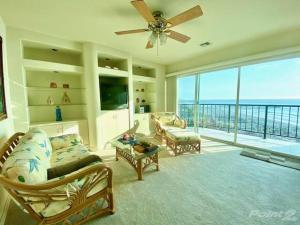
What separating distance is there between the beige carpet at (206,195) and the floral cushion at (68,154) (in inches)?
23.0

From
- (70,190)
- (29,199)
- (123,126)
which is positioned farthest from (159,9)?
(123,126)

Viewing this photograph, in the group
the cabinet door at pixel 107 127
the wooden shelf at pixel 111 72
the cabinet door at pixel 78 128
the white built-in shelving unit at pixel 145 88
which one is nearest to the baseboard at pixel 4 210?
the cabinet door at pixel 78 128

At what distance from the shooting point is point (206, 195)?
1773 millimetres

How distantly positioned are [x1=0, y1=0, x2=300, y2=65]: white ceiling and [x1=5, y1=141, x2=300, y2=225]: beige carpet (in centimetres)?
238

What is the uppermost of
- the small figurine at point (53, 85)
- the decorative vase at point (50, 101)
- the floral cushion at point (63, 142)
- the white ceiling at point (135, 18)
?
the white ceiling at point (135, 18)

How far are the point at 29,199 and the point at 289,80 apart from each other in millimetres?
4610

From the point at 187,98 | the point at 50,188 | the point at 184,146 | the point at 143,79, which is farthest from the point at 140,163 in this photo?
the point at 187,98

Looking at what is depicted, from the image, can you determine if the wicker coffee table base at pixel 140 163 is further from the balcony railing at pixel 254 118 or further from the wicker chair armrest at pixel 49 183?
the balcony railing at pixel 254 118

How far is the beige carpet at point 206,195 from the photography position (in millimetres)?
1437

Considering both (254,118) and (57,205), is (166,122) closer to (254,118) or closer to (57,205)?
(254,118)

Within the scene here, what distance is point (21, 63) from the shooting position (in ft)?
8.47

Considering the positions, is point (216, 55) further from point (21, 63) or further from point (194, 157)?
point (21, 63)

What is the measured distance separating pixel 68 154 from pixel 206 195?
1.89m

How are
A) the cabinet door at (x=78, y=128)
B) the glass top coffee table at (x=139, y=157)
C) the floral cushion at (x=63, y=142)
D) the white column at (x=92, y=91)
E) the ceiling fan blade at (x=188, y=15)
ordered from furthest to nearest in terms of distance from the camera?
1. the white column at (x=92, y=91)
2. the cabinet door at (x=78, y=128)
3. the floral cushion at (x=63, y=142)
4. the glass top coffee table at (x=139, y=157)
5. the ceiling fan blade at (x=188, y=15)
